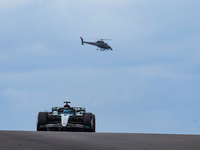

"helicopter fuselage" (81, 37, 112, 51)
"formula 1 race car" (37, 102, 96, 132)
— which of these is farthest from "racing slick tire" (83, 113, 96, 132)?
"helicopter fuselage" (81, 37, 112, 51)

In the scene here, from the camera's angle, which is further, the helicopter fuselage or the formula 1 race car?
the helicopter fuselage

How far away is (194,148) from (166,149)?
30.5 inches

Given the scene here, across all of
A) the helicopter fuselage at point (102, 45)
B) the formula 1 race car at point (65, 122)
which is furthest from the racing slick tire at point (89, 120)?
the helicopter fuselage at point (102, 45)

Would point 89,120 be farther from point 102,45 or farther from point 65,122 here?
point 102,45

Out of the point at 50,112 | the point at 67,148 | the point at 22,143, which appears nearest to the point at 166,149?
the point at 67,148

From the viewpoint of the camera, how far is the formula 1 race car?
871 inches

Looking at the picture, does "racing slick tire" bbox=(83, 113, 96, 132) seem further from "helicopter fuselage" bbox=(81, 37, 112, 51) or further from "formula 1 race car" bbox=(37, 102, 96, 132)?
"helicopter fuselage" bbox=(81, 37, 112, 51)

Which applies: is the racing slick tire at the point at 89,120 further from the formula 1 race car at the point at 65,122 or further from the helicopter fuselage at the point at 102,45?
the helicopter fuselage at the point at 102,45

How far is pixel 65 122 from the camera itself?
2245 cm

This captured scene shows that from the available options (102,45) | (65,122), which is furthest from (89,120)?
(102,45)

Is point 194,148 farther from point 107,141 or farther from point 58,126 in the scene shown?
point 58,126

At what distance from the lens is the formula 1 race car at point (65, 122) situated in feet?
72.6

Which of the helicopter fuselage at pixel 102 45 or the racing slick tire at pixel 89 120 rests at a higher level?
the helicopter fuselage at pixel 102 45

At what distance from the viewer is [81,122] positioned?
23.0m
